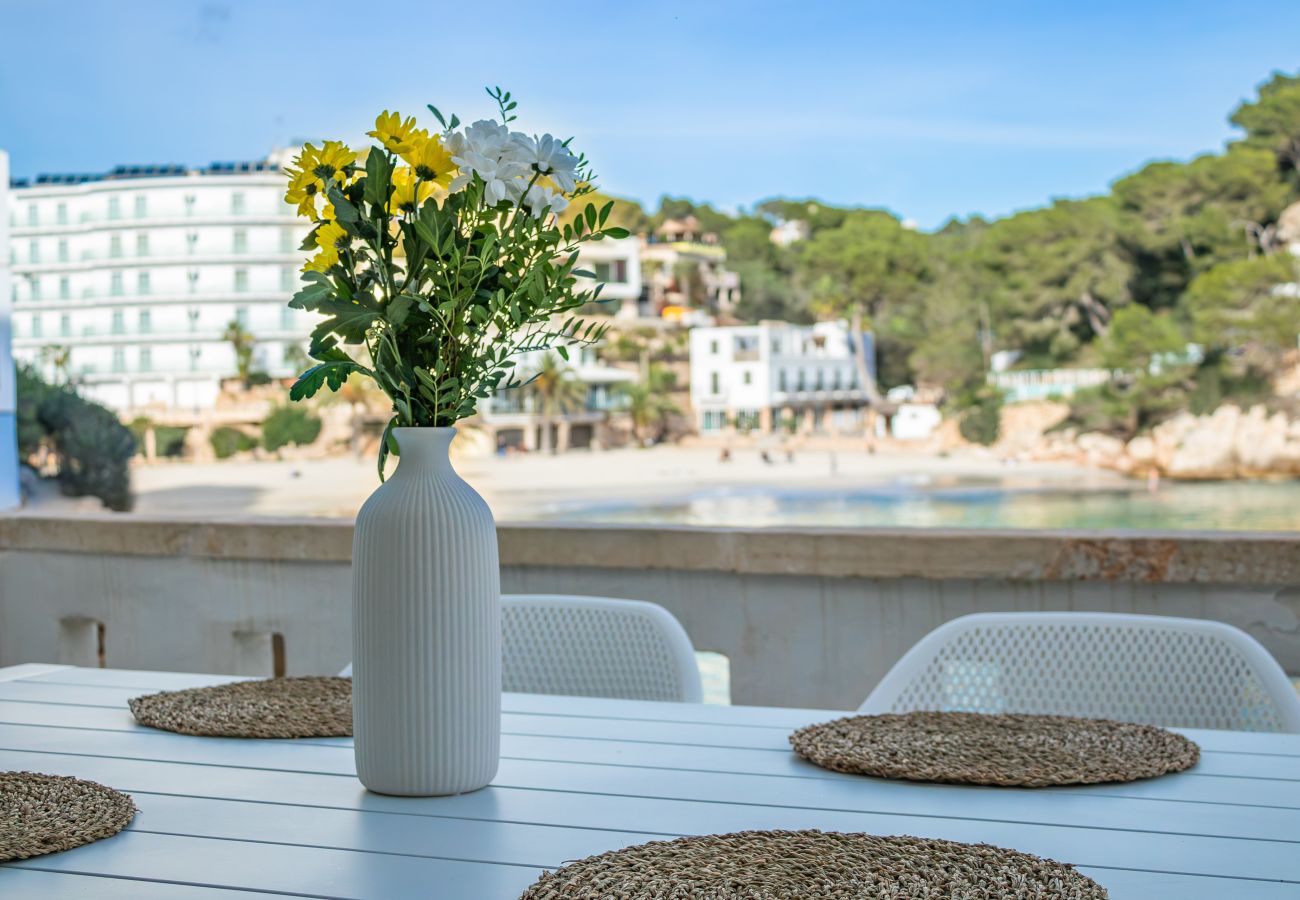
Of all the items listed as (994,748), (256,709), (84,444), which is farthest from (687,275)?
(994,748)

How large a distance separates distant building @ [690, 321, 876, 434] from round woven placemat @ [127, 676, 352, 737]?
137ft

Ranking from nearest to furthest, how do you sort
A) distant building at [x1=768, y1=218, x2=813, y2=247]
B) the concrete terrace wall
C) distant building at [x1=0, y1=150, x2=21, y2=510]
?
1. the concrete terrace wall
2. distant building at [x1=0, y1=150, x2=21, y2=510]
3. distant building at [x1=768, y1=218, x2=813, y2=247]

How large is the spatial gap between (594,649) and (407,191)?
923mm

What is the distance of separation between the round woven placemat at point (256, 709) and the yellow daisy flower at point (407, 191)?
52 centimetres

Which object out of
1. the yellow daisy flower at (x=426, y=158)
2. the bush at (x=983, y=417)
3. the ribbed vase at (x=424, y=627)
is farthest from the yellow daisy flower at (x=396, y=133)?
the bush at (x=983, y=417)

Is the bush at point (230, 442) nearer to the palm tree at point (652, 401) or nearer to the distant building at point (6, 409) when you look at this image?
the palm tree at point (652, 401)

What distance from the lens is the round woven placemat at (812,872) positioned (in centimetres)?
80

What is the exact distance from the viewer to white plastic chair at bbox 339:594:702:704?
5.80ft

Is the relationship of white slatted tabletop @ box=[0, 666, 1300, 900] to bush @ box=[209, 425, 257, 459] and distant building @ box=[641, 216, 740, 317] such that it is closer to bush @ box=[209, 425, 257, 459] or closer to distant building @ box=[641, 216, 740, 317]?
bush @ box=[209, 425, 257, 459]

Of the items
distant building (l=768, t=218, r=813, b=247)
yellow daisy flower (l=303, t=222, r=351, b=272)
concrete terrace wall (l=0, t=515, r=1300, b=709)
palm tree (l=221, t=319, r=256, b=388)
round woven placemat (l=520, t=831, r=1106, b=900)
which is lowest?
concrete terrace wall (l=0, t=515, r=1300, b=709)

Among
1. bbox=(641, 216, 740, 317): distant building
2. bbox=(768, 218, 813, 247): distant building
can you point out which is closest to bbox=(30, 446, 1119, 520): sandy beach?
bbox=(641, 216, 740, 317): distant building

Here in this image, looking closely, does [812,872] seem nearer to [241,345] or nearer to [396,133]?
[396,133]

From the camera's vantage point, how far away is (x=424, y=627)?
40.5 inches

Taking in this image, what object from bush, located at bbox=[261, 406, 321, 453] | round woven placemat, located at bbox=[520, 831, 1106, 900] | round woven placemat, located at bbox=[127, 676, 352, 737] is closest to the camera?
round woven placemat, located at bbox=[520, 831, 1106, 900]
